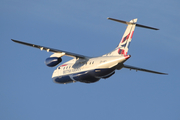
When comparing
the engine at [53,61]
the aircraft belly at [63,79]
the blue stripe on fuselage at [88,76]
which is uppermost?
the engine at [53,61]

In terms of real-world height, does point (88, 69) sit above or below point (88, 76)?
above

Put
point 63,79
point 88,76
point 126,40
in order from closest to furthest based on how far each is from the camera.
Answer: point 126,40, point 88,76, point 63,79

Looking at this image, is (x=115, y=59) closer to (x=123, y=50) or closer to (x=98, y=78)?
(x=123, y=50)

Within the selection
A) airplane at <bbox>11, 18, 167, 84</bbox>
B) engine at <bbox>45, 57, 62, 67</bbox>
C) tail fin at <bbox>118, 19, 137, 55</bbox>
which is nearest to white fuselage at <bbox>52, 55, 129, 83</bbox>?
airplane at <bbox>11, 18, 167, 84</bbox>

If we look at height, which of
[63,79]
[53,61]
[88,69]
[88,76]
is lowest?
[88,76]

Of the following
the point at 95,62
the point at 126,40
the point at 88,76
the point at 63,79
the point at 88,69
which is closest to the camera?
the point at 126,40

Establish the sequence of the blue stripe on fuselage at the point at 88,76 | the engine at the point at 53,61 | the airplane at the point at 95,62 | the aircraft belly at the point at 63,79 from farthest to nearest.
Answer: the aircraft belly at the point at 63,79, the engine at the point at 53,61, the blue stripe on fuselage at the point at 88,76, the airplane at the point at 95,62

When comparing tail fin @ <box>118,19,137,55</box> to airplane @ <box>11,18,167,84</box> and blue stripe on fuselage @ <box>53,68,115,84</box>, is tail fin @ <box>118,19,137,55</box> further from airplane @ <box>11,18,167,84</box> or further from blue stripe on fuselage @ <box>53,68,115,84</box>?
blue stripe on fuselage @ <box>53,68,115,84</box>

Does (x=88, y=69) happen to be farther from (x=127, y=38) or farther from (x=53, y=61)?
(x=127, y=38)

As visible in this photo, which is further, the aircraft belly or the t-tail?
the aircraft belly

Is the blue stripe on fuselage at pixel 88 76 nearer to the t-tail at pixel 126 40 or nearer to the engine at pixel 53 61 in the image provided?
the t-tail at pixel 126 40

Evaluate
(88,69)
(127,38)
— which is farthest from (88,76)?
(127,38)

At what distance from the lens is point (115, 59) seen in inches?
1468

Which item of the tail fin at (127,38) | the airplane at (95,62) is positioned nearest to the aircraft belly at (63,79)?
the airplane at (95,62)
